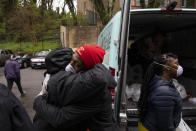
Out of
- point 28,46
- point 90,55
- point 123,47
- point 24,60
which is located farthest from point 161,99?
point 28,46

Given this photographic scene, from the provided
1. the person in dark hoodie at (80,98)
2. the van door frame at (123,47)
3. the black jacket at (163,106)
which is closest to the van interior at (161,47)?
the van door frame at (123,47)

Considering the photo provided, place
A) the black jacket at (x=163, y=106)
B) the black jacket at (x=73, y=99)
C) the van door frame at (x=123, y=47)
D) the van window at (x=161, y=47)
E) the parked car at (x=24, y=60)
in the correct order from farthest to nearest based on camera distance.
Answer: the parked car at (x=24, y=60) < the van window at (x=161, y=47) < the van door frame at (x=123, y=47) < the black jacket at (x=163, y=106) < the black jacket at (x=73, y=99)

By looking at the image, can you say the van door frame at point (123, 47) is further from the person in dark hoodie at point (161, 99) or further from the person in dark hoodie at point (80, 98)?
the person in dark hoodie at point (80, 98)

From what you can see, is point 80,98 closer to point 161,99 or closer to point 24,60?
point 161,99

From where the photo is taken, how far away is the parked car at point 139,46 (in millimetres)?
2307

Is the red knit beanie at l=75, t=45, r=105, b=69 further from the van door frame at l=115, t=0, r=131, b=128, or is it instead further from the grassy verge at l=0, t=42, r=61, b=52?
the grassy verge at l=0, t=42, r=61, b=52

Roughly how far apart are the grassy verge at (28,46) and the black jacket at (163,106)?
23142 millimetres

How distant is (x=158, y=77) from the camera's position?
7.13 feet

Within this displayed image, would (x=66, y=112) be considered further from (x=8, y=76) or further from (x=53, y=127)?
(x=8, y=76)

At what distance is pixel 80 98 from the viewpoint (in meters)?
1.48

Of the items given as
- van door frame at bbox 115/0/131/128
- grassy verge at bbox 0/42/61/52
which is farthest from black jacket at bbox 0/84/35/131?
grassy verge at bbox 0/42/61/52

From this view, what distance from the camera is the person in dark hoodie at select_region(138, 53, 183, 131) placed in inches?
77.3

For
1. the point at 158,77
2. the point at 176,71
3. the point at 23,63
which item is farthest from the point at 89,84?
the point at 23,63

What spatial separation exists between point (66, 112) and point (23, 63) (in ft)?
53.8
